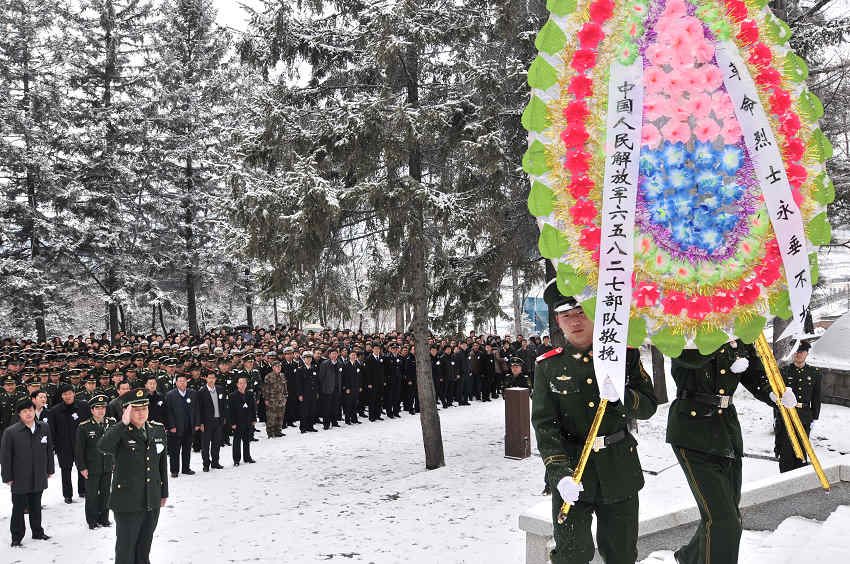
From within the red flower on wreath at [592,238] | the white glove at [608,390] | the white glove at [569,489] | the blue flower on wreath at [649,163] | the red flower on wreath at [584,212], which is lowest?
the white glove at [569,489]

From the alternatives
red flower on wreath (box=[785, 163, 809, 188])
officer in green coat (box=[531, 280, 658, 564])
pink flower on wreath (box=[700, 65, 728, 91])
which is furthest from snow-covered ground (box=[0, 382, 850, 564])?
pink flower on wreath (box=[700, 65, 728, 91])

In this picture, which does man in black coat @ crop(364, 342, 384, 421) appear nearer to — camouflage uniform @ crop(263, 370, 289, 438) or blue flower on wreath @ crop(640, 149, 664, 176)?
camouflage uniform @ crop(263, 370, 289, 438)

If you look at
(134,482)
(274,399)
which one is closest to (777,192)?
(134,482)

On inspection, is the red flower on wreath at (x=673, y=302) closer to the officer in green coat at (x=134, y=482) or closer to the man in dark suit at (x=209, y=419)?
the officer in green coat at (x=134, y=482)

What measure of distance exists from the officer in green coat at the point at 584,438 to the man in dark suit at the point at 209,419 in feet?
32.0

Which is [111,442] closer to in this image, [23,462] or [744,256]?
[23,462]

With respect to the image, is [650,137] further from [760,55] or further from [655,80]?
[760,55]

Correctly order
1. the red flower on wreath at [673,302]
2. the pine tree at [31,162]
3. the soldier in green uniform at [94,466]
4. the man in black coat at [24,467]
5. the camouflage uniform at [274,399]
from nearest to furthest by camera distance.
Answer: the red flower on wreath at [673,302] < the man in black coat at [24,467] < the soldier in green uniform at [94,466] < the camouflage uniform at [274,399] < the pine tree at [31,162]

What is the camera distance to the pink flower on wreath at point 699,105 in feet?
11.0

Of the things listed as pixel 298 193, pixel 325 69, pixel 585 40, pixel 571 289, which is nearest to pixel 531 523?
pixel 571 289

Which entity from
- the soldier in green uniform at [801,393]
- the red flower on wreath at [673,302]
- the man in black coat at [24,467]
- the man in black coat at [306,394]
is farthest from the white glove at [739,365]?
the man in black coat at [306,394]

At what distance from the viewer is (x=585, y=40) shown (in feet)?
11.2

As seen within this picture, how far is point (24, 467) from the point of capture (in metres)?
8.36

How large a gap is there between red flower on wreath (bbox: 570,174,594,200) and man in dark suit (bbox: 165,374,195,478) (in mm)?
10244
